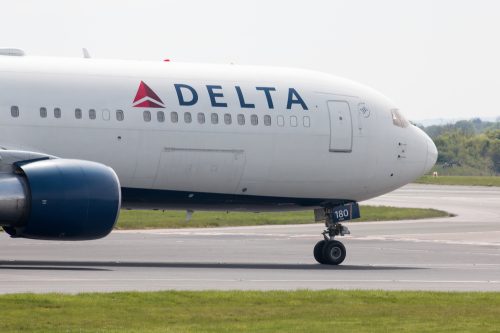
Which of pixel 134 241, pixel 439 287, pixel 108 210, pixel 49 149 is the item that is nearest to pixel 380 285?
pixel 439 287

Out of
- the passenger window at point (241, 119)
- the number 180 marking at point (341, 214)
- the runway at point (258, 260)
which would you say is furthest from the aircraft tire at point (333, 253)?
the passenger window at point (241, 119)

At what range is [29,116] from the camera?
98.6 feet

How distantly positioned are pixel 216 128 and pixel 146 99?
183 centimetres

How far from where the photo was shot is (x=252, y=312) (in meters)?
22.0

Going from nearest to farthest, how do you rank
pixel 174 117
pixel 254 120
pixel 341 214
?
pixel 174 117 < pixel 254 120 < pixel 341 214

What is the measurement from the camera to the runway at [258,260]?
2742cm

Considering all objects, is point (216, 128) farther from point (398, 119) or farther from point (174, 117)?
point (398, 119)

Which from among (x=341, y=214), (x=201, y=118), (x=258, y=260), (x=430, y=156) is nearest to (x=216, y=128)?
(x=201, y=118)

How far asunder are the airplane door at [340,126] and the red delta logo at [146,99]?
4528 mm


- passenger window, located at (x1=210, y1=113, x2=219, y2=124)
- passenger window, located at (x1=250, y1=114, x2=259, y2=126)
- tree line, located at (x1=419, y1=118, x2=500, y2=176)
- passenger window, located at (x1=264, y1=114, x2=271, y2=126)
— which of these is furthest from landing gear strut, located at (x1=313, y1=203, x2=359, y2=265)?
tree line, located at (x1=419, y1=118, x2=500, y2=176)

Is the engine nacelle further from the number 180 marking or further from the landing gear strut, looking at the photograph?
the number 180 marking

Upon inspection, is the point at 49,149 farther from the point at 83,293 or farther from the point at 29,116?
the point at 83,293

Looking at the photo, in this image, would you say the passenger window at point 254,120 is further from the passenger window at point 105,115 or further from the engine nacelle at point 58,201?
the engine nacelle at point 58,201

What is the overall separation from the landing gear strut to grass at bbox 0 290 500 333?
A: 9.14 meters
